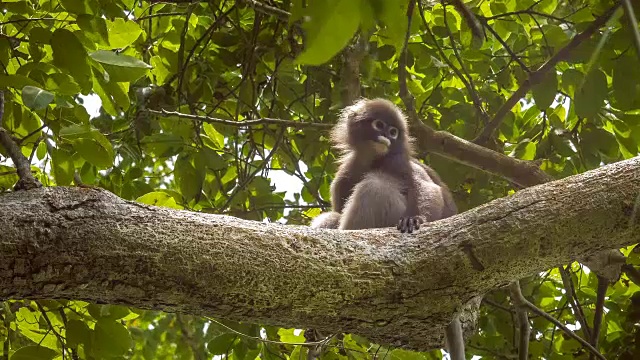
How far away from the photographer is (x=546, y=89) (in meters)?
3.94

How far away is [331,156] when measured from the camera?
5.72 m

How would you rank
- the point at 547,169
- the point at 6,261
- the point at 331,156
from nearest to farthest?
the point at 6,261
the point at 547,169
the point at 331,156

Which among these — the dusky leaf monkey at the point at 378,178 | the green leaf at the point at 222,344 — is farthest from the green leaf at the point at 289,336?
the dusky leaf monkey at the point at 378,178

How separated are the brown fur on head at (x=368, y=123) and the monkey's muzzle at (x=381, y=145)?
2 cm

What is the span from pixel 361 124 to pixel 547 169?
1345 millimetres

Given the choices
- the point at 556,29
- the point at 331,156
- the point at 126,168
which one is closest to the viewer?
the point at 556,29

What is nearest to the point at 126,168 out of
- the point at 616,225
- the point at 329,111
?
the point at 329,111

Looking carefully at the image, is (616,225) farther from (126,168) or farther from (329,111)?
(126,168)

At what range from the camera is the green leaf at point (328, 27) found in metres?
0.89

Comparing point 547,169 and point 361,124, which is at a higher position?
point 361,124

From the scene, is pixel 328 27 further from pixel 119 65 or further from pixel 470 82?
pixel 470 82

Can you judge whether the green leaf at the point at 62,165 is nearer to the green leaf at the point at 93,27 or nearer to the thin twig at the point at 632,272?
the green leaf at the point at 93,27

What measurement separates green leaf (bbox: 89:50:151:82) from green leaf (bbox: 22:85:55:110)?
0.86ft

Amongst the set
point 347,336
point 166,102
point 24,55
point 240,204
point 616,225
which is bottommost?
point 347,336
